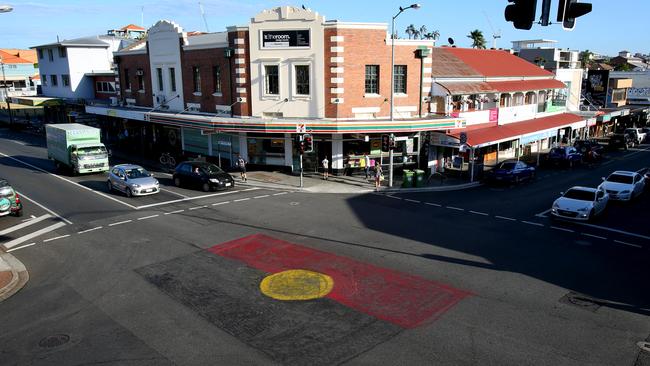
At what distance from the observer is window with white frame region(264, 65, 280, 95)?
33.2 meters

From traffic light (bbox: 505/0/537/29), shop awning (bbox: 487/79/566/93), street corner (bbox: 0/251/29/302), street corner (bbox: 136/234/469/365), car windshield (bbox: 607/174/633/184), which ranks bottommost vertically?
street corner (bbox: 0/251/29/302)

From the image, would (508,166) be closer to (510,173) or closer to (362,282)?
(510,173)

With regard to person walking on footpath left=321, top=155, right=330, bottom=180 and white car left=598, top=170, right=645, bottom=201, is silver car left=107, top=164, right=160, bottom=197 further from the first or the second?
white car left=598, top=170, right=645, bottom=201

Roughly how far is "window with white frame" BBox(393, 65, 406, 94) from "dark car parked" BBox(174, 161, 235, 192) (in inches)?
514

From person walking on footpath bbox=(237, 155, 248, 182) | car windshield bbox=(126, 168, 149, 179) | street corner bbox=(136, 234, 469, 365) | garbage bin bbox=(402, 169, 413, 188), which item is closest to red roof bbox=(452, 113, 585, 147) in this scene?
garbage bin bbox=(402, 169, 413, 188)

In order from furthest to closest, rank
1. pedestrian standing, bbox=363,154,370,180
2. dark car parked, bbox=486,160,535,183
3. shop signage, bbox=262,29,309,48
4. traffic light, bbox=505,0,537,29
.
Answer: pedestrian standing, bbox=363,154,370,180
dark car parked, bbox=486,160,535,183
shop signage, bbox=262,29,309,48
traffic light, bbox=505,0,537,29

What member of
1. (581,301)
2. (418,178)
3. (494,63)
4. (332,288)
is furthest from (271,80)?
(581,301)

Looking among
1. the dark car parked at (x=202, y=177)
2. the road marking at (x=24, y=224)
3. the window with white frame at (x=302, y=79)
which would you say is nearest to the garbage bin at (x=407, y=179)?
the window with white frame at (x=302, y=79)

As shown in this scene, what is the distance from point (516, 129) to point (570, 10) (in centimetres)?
3486

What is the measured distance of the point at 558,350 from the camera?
1083 cm

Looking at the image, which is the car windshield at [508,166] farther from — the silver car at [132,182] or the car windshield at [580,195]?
the silver car at [132,182]

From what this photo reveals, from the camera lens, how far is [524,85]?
43625 millimetres

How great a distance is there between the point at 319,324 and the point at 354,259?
196 inches

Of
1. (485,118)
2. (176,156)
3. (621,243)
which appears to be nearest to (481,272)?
(621,243)
